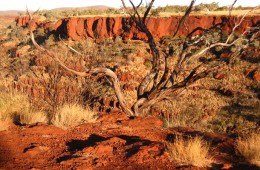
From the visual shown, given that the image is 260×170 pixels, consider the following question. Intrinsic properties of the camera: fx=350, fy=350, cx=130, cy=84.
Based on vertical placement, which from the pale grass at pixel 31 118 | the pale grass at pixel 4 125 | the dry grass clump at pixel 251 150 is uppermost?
the dry grass clump at pixel 251 150

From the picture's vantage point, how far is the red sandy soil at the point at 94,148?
403 cm

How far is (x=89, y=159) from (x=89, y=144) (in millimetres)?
664

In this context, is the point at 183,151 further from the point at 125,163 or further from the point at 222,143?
the point at 222,143

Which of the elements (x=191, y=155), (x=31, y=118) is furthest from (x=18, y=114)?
(x=191, y=155)

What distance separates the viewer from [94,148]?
173 inches

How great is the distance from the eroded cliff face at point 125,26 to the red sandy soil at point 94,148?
68.4 ft

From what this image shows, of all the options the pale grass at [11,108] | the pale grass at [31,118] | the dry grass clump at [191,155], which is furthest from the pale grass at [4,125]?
the dry grass clump at [191,155]

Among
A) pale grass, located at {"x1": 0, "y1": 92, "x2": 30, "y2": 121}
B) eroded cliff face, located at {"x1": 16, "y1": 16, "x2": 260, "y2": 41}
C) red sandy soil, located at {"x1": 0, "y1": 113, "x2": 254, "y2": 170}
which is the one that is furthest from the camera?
eroded cliff face, located at {"x1": 16, "y1": 16, "x2": 260, "y2": 41}

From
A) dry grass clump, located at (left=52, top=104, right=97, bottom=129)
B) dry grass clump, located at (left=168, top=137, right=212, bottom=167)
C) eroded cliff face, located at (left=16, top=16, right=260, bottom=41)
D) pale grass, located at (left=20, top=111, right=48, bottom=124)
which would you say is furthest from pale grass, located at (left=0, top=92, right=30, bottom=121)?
eroded cliff face, located at (left=16, top=16, right=260, bottom=41)

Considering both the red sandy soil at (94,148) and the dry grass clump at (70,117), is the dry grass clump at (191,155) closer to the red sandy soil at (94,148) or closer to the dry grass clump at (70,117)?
the red sandy soil at (94,148)

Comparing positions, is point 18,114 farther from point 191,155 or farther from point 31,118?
point 191,155

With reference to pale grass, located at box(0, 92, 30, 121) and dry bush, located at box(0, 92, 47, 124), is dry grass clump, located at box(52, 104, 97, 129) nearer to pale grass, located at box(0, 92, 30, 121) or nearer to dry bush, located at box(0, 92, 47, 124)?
dry bush, located at box(0, 92, 47, 124)

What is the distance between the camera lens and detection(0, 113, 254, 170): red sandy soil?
4.03m

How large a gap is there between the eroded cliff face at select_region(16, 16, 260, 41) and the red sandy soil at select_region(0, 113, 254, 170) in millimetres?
20850
